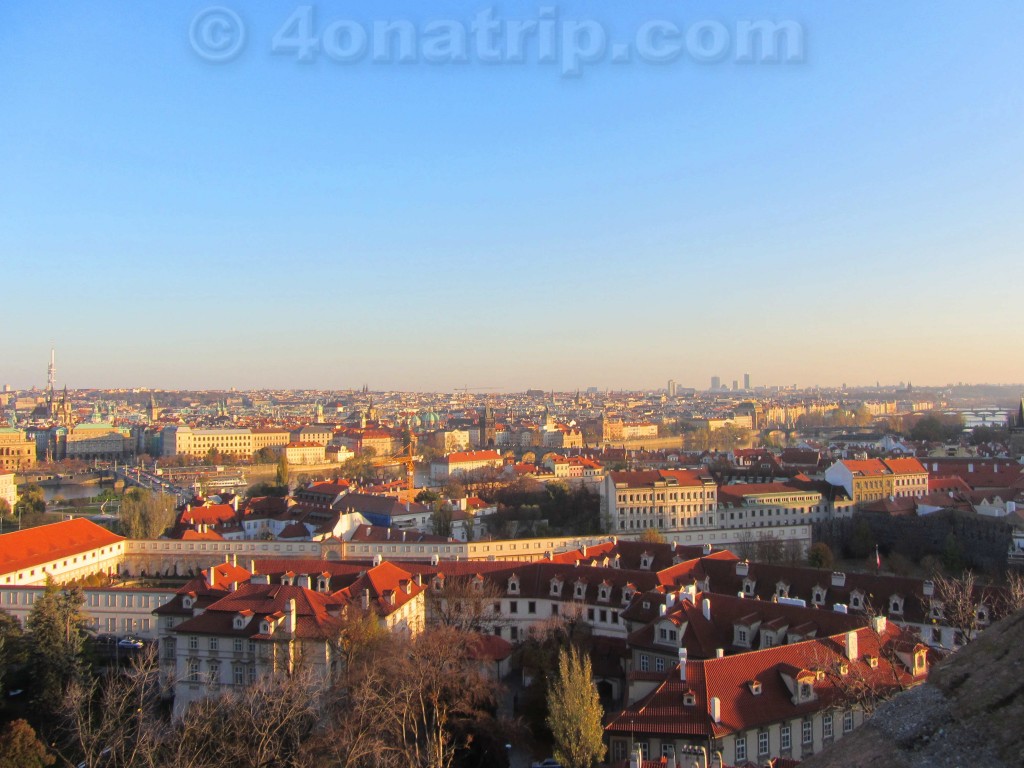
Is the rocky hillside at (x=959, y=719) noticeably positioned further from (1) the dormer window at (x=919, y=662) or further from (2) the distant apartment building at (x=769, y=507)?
(2) the distant apartment building at (x=769, y=507)

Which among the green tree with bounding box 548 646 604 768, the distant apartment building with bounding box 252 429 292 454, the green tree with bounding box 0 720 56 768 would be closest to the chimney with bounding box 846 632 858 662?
the green tree with bounding box 548 646 604 768

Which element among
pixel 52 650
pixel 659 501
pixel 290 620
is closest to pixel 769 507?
pixel 659 501

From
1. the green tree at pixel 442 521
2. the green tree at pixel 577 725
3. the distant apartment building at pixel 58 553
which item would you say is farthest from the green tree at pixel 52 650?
the green tree at pixel 442 521

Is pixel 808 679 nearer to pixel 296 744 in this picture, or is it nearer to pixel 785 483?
pixel 296 744

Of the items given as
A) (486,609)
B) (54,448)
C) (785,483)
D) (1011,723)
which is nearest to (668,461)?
(785,483)

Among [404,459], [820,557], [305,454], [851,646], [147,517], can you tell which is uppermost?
[851,646]

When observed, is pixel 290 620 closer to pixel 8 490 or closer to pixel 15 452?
pixel 8 490
